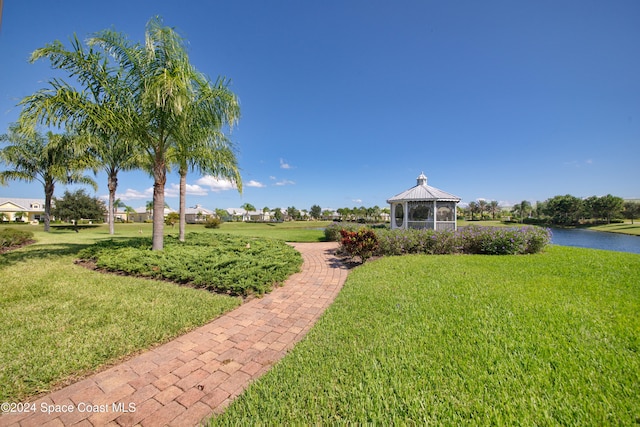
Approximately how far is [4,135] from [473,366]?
99.0ft

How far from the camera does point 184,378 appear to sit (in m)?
2.29

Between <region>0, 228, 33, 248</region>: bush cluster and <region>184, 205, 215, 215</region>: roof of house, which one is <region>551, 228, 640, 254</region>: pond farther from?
<region>184, 205, 215, 215</region>: roof of house

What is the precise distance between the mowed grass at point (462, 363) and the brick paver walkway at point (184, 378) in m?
0.29

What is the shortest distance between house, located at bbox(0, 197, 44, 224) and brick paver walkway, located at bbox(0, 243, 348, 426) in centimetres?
6566

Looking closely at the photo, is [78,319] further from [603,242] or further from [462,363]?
[603,242]

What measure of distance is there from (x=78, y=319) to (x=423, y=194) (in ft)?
48.8

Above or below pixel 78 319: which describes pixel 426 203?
above

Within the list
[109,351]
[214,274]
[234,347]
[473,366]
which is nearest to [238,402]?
[234,347]

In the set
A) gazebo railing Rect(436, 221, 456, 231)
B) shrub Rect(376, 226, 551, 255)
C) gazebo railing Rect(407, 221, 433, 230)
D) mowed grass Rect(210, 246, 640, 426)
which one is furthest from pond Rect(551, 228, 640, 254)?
mowed grass Rect(210, 246, 640, 426)

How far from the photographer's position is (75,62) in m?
5.96

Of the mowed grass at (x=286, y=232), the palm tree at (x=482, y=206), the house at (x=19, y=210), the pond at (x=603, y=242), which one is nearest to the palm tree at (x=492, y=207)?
the palm tree at (x=482, y=206)

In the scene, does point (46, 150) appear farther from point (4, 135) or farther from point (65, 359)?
point (65, 359)

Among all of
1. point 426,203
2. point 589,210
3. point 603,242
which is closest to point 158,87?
point 426,203

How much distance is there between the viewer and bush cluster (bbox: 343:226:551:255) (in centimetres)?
827
